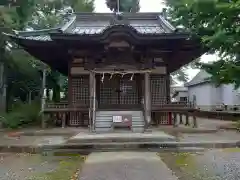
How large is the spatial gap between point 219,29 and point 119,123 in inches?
205

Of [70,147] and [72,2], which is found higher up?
[72,2]

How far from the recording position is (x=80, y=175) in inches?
239

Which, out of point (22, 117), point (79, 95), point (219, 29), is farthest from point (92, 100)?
point (219, 29)

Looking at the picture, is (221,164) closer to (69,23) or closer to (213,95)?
(69,23)

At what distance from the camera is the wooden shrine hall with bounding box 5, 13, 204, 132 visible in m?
13.0

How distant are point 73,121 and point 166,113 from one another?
4.55m

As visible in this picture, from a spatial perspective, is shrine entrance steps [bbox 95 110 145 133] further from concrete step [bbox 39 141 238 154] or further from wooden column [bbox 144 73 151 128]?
concrete step [bbox 39 141 238 154]

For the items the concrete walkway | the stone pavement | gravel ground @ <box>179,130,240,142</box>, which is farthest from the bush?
the stone pavement

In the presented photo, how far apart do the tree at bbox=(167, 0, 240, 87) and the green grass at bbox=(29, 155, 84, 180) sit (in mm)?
4927

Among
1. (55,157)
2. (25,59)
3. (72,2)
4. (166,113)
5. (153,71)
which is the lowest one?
(55,157)

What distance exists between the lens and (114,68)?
1425cm

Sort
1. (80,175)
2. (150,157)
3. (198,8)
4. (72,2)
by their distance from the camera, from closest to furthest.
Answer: (80,175)
(150,157)
(198,8)
(72,2)

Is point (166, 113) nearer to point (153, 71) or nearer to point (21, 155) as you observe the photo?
point (153, 71)

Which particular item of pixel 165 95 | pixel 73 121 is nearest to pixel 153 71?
pixel 165 95
